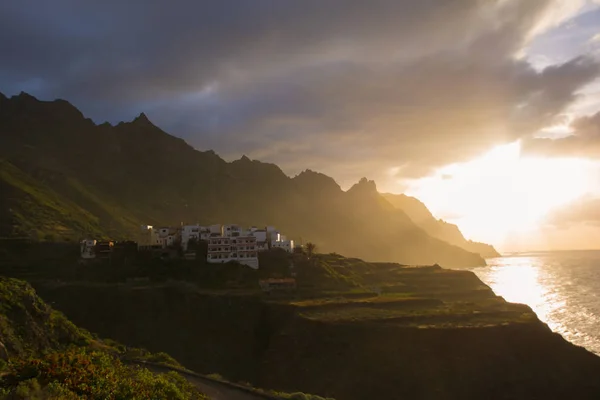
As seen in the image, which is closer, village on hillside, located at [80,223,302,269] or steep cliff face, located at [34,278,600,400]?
steep cliff face, located at [34,278,600,400]

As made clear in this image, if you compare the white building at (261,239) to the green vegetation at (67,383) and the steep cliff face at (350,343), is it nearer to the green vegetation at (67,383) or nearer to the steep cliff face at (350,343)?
the steep cliff face at (350,343)

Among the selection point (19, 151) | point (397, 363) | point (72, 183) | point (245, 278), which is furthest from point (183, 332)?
point (19, 151)

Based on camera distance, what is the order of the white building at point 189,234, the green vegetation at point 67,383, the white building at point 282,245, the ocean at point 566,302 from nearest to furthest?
the green vegetation at point 67,383 < the ocean at point 566,302 < the white building at point 189,234 < the white building at point 282,245

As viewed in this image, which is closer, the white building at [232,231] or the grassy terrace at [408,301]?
the grassy terrace at [408,301]

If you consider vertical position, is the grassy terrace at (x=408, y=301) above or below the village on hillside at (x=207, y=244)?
below

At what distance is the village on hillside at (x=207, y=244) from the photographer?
270ft

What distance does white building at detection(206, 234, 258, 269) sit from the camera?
81812 mm

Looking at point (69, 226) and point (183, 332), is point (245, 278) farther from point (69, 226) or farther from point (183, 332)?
point (69, 226)

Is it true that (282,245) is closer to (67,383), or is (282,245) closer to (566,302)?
(67,383)

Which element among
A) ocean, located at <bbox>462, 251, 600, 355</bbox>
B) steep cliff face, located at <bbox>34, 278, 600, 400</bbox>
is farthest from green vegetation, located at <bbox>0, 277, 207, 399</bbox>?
ocean, located at <bbox>462, 251, 600, 355</bbox>

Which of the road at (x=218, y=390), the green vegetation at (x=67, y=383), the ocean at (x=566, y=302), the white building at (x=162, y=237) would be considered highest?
the white building at (x=162, y=237)

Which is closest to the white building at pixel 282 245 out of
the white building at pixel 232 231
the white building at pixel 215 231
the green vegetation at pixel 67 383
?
the white building at pixel 232 231

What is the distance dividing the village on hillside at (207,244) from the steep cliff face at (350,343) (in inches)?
499

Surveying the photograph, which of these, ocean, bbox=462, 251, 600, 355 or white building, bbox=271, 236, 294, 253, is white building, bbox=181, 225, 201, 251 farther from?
ocean, bbox=462, 251, 600, 355
